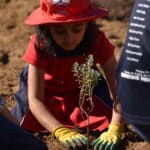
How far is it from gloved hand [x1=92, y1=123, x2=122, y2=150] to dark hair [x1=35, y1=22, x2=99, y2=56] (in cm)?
46

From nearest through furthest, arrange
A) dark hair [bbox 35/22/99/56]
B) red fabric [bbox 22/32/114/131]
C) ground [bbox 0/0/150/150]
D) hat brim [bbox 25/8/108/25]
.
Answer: hat brim [bbox 25/8/108/25] → dark hair [bbox 35/22/99/56] → red fabric [bbox 22/32/114/131] → ground [bbox 0/0/150/150]

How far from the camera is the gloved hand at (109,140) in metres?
3.76

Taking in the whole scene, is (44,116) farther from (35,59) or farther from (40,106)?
(35,59)

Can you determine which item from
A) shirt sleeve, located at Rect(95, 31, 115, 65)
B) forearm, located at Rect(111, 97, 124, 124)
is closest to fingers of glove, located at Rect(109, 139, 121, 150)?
forearm, located at Rect(111, 97, 124, 124)

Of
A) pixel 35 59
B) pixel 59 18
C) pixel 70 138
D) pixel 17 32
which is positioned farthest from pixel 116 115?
pixel 17 32

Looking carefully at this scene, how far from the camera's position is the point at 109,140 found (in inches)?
149

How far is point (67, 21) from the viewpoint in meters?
3.66

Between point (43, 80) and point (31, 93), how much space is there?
0.10 meters

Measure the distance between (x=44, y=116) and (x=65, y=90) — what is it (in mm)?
271

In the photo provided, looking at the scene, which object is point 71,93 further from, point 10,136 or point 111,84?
point 10,136

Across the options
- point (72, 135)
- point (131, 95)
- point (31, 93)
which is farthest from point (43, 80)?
point (131, 95)

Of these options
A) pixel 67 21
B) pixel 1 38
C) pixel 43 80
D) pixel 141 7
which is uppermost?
pixel 141 7

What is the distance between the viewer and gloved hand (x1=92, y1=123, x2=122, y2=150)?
148 inches

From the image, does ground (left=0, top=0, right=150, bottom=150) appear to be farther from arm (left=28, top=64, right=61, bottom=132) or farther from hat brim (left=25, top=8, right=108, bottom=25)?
hat brim (left=25, top=8, right=108, bottom=25)
